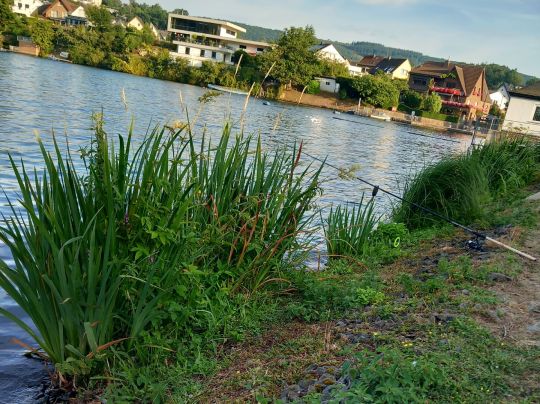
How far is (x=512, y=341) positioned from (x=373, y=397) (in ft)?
4.37

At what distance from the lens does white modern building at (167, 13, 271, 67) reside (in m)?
72.2

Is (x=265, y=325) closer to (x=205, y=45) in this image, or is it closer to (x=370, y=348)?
(x=370, y=348)

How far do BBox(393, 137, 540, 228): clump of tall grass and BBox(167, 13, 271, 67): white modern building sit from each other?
213 ft

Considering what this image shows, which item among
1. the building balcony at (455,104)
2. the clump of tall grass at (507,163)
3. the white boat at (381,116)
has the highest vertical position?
the building balcony at (455,104)

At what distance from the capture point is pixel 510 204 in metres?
7.99

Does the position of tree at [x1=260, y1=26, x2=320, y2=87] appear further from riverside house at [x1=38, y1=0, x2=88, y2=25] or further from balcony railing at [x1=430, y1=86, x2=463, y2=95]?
riverside house at [x1=38, y1=0, x2=88, y2=25]

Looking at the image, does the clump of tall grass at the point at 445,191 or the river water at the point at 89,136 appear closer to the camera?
the river water at the point at 89,136

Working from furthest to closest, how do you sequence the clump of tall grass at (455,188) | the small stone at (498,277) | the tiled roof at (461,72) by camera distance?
the tiled roof at (461,72)
the clump of tall grass at (455,188)
the small stone at (498,277)

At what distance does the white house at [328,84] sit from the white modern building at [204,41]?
9.75 m

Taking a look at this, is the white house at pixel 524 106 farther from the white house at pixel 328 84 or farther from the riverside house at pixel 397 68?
the riverside house at pixel 397 68

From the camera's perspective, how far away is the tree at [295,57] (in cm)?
6334

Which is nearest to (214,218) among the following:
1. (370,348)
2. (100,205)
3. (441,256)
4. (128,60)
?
(100,205)

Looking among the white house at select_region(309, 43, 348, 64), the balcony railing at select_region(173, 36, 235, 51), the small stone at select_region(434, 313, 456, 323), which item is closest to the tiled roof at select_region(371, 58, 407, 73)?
the white house at select_region(309, 43, 348, 64)

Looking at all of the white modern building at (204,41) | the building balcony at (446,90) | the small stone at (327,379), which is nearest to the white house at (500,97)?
the building balcony at (446,90)
